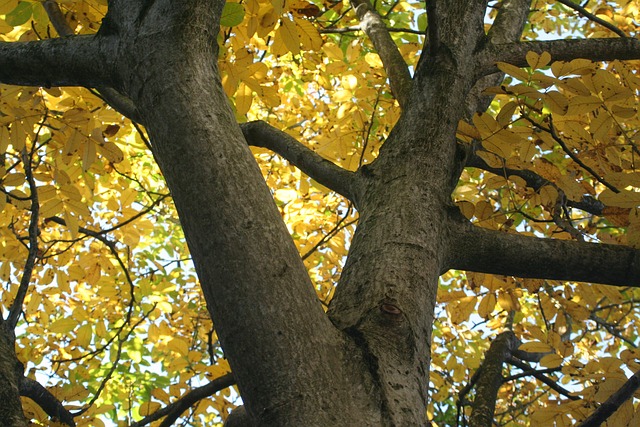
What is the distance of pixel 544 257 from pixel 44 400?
151 cm

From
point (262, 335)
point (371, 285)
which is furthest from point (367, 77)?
point (262, 335)

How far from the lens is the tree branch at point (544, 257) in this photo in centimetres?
148

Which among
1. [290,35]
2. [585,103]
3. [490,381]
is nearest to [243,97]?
[290,35]

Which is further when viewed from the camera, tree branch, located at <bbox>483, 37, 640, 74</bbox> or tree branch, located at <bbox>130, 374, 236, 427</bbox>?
tree branch, located at <bbox>130, 374, 236, 427</bbox>

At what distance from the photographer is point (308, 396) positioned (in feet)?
3.18

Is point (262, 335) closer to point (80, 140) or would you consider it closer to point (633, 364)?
point (80, 140)

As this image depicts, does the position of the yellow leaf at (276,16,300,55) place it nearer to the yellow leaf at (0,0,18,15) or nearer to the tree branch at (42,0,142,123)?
the tree branch at (42,0,142,123)

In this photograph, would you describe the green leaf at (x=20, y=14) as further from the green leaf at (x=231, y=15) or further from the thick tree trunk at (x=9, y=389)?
the thick tree trunk at (x=9, y=389)

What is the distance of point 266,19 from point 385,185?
739mm

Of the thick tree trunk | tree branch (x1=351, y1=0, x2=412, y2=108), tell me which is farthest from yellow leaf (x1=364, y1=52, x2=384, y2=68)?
the thick tree trunk

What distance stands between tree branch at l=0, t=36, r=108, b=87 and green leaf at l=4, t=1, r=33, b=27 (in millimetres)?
366

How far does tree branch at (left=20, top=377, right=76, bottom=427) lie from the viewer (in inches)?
70.0

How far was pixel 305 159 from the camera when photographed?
1952 mm

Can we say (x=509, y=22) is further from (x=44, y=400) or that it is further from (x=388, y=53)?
(x=44, y=400)
